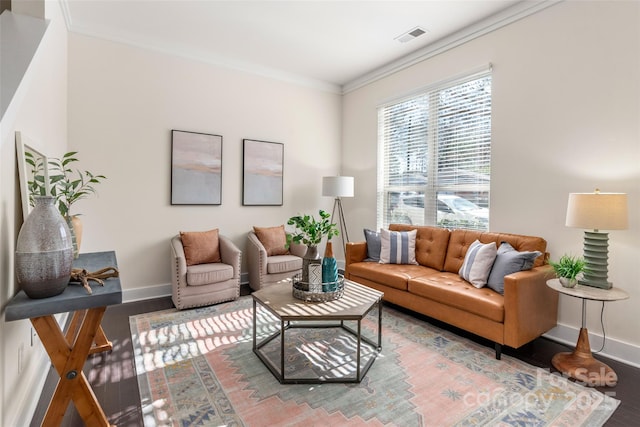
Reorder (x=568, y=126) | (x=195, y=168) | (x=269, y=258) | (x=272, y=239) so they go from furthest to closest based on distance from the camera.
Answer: (x=272, y=239)
(x=269, y=258)
(x=195, y=168)
(x=568, y=126)

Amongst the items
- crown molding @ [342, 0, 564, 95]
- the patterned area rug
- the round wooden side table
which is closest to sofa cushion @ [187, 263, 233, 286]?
the patterned area rug

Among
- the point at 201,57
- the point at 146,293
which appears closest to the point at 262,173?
the point at 201,57

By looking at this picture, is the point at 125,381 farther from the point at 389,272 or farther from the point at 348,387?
the point at 389,272

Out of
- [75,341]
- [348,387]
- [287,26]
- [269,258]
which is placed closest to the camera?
[75,341]

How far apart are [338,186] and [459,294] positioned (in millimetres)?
2429

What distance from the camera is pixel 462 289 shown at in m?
2.79

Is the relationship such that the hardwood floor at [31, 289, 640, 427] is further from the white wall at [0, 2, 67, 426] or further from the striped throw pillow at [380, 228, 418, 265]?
the striped throw pillow at [380, 228, 418, 265]

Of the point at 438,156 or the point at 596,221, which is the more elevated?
the point at 438,156

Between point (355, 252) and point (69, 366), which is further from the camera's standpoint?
point (355, 252)

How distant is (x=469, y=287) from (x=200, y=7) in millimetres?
3742

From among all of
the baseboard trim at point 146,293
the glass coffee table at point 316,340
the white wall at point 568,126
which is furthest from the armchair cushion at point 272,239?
the white wall at point 568,126

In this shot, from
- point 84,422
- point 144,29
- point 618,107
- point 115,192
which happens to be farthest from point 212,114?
point 618,107

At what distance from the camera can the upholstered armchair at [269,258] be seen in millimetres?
4070

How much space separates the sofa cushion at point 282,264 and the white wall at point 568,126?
2402 millimetres
